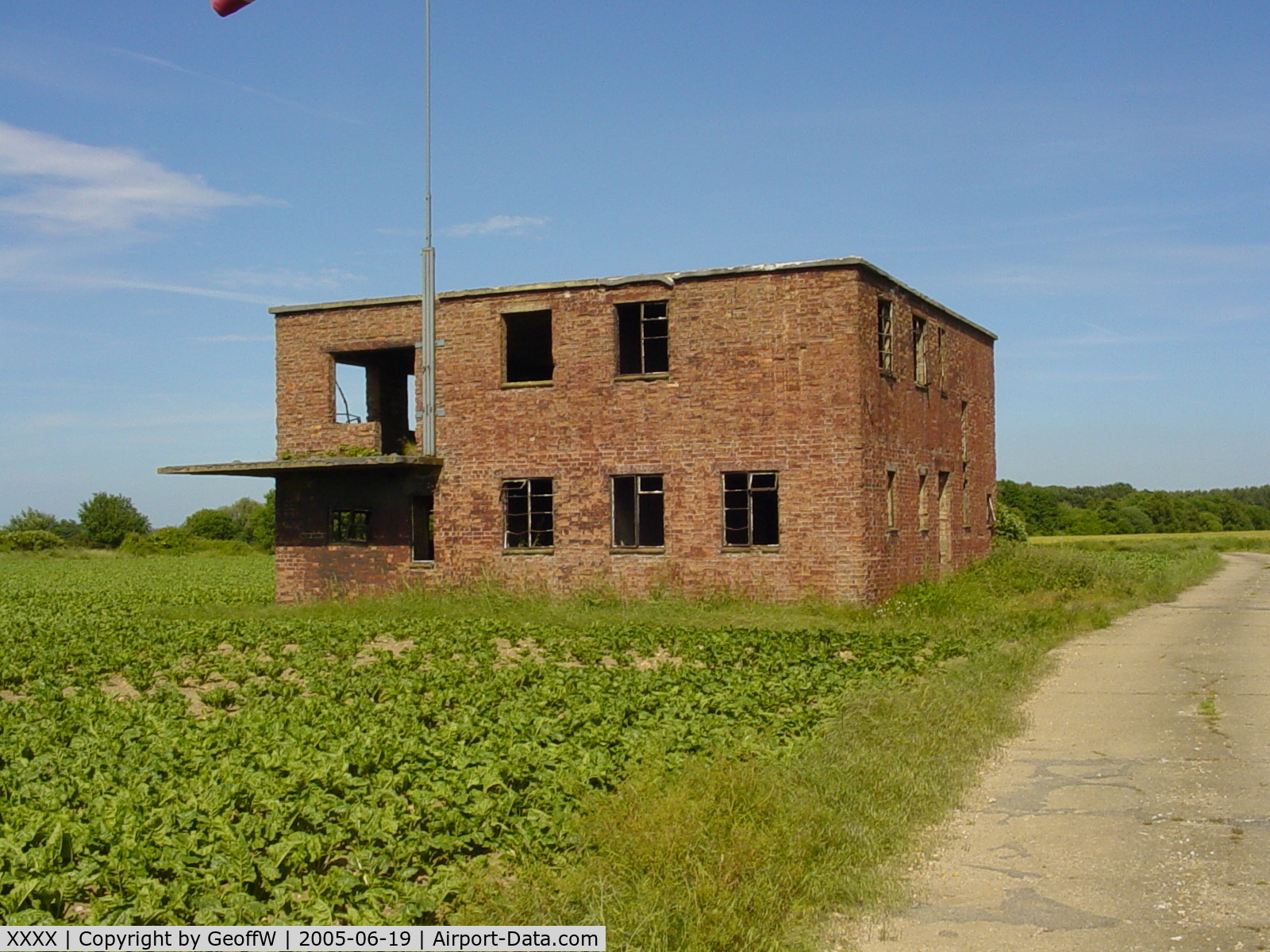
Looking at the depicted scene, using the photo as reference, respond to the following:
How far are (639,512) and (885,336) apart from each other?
572 cm

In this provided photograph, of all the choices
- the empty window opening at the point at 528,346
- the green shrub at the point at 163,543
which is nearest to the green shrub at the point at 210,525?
the green shrub at the point at 163,543

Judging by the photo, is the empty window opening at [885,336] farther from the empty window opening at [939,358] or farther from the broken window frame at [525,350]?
the broken window frame at [525,350]

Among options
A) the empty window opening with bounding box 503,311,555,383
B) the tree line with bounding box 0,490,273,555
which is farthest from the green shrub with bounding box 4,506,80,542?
the empty window opening with bounding box 503,311,555,383

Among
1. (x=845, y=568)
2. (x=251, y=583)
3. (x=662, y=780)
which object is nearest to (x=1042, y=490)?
(x=251, y=583)

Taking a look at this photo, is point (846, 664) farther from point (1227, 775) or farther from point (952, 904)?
point (952, 904)

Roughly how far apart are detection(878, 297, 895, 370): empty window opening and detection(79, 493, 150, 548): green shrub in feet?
230

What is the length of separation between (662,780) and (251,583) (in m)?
30.2

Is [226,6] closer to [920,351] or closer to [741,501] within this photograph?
[741,501]

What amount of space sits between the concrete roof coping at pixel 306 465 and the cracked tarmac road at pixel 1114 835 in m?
13.4

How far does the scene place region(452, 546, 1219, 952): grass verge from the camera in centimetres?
579

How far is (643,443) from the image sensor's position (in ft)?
73.5

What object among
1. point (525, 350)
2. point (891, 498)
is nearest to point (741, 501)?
A: point (891, 498)

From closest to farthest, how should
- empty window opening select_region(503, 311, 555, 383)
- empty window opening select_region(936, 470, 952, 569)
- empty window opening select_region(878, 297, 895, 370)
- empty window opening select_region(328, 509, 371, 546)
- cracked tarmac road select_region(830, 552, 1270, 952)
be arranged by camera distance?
cracked tarmac road select_region(830, 552, 1270, 952) → empty window opening select_region(878, 297, 895, 370) → empty window opening select_region(503, 311, 555, 383) → empty window opening select_region(328, 509, 371, 546) → empty window opening select_region(936, 470, 952, 569)

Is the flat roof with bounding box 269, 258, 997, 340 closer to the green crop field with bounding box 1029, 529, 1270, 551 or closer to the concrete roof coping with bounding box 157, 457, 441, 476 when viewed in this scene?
the concrete roof coping with bounding box 157, 457, 441, 476
